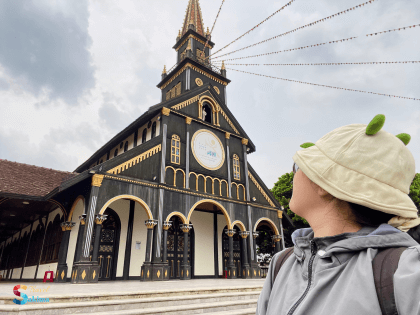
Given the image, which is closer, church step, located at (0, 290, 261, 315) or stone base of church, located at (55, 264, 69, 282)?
church step, located at (0, 290, 261, 315)

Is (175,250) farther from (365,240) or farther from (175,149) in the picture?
(365,240)

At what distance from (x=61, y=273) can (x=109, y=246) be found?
240cm

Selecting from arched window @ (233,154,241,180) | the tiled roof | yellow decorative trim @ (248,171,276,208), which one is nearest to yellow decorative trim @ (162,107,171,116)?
arched window @ (233,154,241,180)

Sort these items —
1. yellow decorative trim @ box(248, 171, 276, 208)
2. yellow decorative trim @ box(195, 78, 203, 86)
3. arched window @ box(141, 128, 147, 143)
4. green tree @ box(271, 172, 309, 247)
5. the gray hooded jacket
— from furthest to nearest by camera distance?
green tree @ box(271, 172, 309, 247) → yellow decorative trim @ box(195, 78, 203, 86) → yellow decorative trim @ box(248, 171, 276, 208) → arched window @ box(141, 128, 147, 143) → the gray hooded jacket

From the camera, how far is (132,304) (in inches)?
247

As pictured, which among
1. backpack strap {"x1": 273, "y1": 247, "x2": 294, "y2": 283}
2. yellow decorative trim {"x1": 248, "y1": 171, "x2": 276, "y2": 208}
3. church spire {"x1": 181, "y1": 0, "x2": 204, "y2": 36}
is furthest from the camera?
church spire {"x1": 181, "y1": 0, "x2": 204, "y2": 36}

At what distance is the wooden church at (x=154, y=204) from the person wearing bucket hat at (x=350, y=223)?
11344mm

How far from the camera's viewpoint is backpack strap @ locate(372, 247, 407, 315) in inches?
36.7

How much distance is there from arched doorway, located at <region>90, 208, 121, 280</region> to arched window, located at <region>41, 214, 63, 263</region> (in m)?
1.86

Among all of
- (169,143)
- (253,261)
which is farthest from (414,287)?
(253,261)

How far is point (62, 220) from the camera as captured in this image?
13.7 m

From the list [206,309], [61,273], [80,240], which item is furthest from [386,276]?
[61,273]

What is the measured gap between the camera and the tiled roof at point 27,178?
11.4 metres

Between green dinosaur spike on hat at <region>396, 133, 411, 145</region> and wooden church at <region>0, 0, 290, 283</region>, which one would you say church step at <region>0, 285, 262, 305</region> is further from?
green dinosaur spike on hat at <region>396, 133, 411, 145</region>
